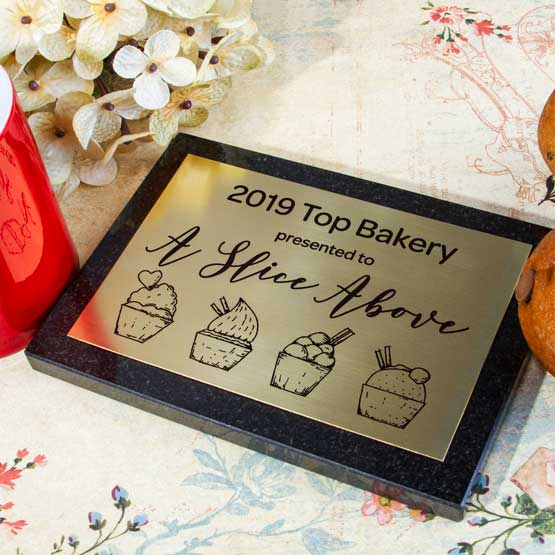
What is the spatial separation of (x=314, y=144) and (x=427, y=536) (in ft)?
1.06

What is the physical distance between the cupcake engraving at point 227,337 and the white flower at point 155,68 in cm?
15

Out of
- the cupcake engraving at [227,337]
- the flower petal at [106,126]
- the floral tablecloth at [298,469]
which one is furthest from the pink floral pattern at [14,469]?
the flower petal at [106,126]

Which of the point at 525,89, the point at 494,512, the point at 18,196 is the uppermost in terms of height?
the point at 18,196

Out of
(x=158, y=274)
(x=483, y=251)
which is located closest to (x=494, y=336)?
(x=483, y=251)

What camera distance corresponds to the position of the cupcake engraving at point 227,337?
54 centimetres

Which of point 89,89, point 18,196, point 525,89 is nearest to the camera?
point 18,196

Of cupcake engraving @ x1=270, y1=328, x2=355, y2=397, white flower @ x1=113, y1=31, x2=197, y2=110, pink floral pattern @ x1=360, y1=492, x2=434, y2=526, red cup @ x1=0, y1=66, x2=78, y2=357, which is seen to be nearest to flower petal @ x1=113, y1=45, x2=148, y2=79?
white flower @ x1=113, y1=31, x2=197, y2=110

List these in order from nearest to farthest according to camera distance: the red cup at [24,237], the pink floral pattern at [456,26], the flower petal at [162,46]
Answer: the red cup at [24,237] < the flower petal at [162,46] < the pink floral pattern at [456,26]

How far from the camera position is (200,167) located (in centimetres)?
64

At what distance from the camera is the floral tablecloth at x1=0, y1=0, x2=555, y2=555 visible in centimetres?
50

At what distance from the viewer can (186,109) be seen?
649 millimetres

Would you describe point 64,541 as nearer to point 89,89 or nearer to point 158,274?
point 158,274

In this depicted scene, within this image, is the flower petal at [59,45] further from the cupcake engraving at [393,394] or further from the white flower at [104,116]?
the cupcake engraving at [393,394]

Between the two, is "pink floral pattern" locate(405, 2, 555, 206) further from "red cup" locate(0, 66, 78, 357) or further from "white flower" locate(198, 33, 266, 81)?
"red cup" locate(0, 66, 78, 357)
